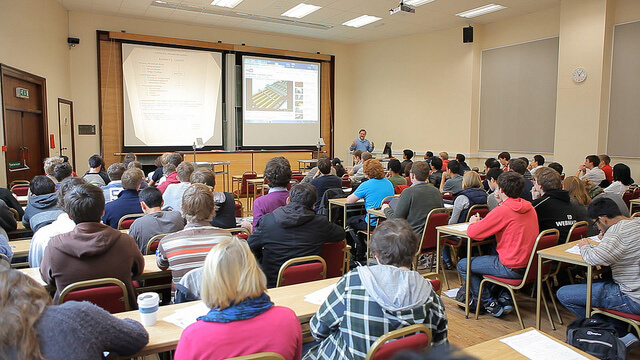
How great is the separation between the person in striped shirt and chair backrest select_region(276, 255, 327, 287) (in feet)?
1.36

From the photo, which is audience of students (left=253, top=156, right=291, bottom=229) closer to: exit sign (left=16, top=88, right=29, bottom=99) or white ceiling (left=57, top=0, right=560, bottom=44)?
exit sign (left=16, top=88, right=29, bottom=99)

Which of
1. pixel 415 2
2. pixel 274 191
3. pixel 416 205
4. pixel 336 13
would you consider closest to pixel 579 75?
pixel 415 2

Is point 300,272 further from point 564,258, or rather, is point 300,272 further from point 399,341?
point 564,258

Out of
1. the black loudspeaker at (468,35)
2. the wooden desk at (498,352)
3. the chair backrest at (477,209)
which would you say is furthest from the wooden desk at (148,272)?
the black loudspeaker at (468,35)

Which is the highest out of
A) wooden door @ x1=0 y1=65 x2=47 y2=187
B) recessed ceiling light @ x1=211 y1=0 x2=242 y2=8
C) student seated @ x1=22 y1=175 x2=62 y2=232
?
recessed ceiling light @ x1=211 y1=0 x2=242 y2=8

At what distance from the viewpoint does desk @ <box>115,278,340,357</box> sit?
172cm

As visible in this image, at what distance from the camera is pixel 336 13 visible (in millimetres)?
9844

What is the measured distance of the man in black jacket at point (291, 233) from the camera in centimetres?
293

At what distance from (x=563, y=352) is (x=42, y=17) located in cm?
948

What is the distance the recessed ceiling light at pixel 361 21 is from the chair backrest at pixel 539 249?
26.0 feet

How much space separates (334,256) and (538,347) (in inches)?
Result: 66.7

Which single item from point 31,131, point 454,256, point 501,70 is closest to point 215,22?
point 31,131

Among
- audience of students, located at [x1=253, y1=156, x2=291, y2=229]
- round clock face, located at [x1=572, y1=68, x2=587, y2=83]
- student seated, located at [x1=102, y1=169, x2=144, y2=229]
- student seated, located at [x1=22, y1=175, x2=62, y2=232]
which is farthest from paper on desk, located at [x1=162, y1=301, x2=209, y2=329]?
round clock face, located at [x1=572, y1=68, x2=587, y2=83]

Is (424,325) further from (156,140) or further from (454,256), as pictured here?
(156,140)
